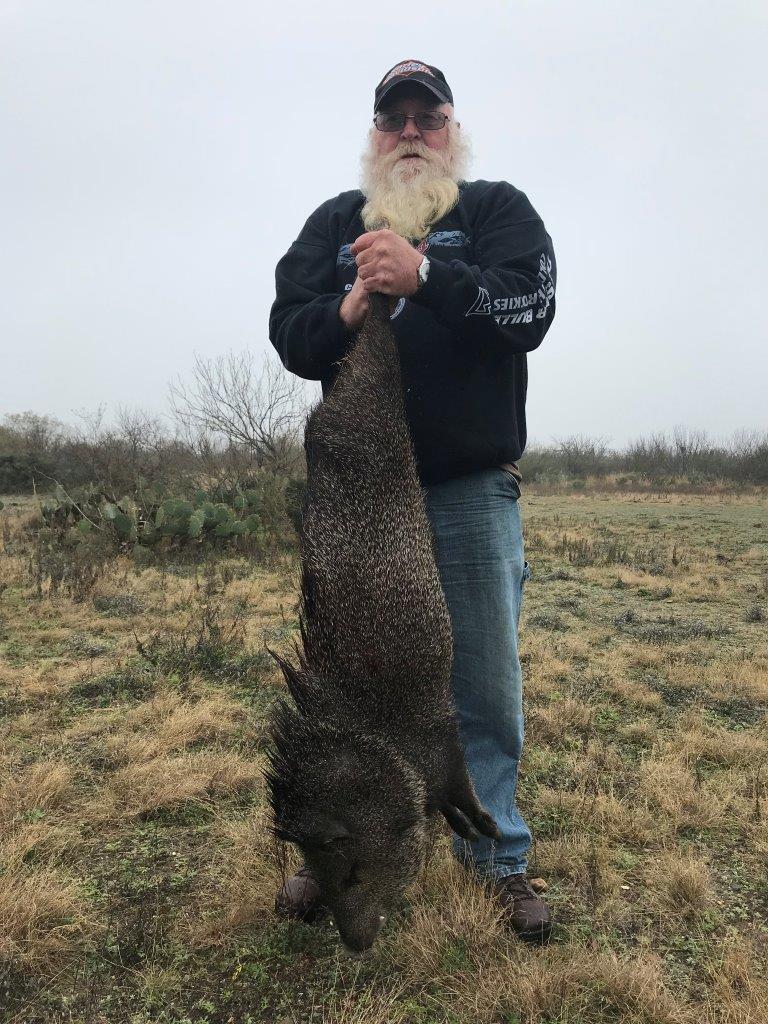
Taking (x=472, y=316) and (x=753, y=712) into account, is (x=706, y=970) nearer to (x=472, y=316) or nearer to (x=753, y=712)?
(x=472, y=316)

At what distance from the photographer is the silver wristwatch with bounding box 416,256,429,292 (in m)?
1.94

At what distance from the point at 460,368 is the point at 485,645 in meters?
1.06

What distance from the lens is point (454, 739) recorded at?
77.2 inches

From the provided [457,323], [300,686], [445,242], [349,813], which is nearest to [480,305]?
[457,323]

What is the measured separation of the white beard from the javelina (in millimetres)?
836

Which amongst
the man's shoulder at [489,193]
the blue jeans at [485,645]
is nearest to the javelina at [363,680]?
the blue jeans at [485,645]

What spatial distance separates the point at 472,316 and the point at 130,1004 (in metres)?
2.37

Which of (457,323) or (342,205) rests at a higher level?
(342,205)

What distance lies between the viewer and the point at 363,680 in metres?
1.74

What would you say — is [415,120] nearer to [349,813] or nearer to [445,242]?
[445,242]

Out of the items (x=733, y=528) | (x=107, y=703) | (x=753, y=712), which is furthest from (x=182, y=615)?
(x=733, y=528)

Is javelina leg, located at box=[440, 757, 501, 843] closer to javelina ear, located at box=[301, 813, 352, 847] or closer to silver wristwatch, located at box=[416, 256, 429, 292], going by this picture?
javelina ear, located at box=[301, 813, 352, 847]

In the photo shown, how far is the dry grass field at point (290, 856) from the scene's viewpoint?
2104 mm

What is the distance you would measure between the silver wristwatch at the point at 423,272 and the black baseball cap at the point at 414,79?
0.97m
